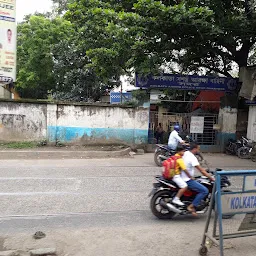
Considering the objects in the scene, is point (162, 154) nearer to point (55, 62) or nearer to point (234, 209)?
point (234, 209)

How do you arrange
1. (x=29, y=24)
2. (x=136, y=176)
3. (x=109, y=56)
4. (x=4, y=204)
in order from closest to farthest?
(x=4, y=204), (x=136, y=176), (x=109, y=56), (x=29, y=24)

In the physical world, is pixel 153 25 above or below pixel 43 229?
above

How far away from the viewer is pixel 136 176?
337 inches

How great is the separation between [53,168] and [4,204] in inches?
146

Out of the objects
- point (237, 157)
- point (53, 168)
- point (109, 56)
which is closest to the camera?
point (53, 168)

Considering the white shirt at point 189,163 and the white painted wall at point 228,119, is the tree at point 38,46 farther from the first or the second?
the white shirt at point 189,163

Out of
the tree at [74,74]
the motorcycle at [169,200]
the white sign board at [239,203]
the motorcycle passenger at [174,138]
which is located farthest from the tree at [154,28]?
the tree at [74,74]

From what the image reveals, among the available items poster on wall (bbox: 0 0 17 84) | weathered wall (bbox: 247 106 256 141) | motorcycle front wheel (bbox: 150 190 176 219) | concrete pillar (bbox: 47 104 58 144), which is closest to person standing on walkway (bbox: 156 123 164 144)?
weathered wall (bbox: 247 106 256 141)

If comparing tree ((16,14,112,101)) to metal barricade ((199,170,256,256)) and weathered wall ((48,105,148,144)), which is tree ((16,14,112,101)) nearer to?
weathered wall ((48,105,148,144))

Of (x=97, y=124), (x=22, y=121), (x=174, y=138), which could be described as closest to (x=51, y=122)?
(x=22, y=121)

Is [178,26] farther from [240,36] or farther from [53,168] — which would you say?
[53,168]

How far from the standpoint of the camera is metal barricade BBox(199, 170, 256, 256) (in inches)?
139

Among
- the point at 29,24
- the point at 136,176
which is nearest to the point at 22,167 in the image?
the point at 136,176

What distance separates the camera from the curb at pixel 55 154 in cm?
1144
